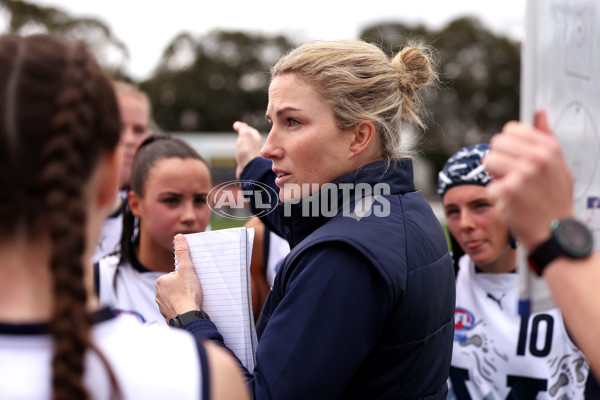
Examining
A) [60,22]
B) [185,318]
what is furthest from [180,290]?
[60,22]

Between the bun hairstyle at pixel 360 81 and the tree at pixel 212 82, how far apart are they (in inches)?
1859

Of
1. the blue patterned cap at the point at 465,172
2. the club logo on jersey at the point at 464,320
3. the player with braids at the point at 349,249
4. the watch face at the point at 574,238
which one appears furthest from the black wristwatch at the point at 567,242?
the blue patterned cap at the point at 465,172

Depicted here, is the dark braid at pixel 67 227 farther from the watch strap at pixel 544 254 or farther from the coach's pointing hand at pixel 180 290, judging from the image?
the coach's pointing hand at pixel 180 290

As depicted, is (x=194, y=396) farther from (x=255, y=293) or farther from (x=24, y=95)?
(x=255, y=293)

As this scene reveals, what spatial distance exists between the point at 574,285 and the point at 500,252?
2.07 meters

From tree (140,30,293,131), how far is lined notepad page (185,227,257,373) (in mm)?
47457

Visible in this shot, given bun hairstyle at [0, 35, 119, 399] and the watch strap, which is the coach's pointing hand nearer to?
bun hairstyle at [0, 35, 119, 399]

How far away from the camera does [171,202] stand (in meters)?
3.20

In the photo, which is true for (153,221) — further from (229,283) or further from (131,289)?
(229,283)

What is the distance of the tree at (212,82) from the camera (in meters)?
51.9

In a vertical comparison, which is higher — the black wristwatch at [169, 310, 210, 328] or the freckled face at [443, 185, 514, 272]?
the black wristwatch at [169, 310, 210, 328]

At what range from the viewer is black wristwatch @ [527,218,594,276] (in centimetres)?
115

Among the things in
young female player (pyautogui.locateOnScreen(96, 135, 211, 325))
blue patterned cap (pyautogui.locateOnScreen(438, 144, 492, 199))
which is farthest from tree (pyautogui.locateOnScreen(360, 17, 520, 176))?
young female player (pyautogui.locateOnScreen(96, 135, 211, 325))

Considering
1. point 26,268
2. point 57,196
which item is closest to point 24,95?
point 57,196
